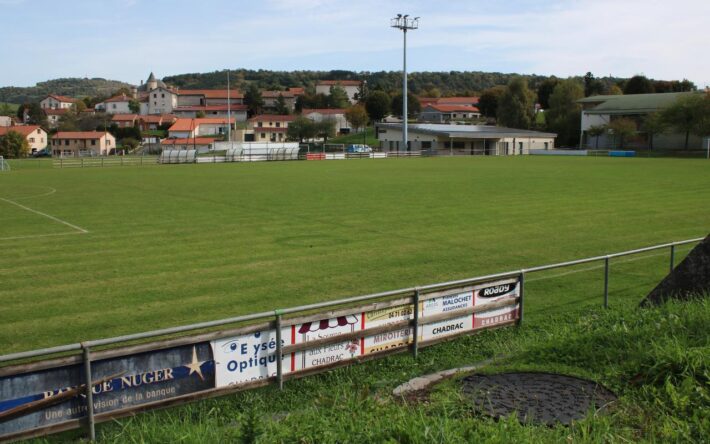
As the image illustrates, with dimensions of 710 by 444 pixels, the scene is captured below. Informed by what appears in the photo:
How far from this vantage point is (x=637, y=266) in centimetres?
1636

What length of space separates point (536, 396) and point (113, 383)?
456 centimetres

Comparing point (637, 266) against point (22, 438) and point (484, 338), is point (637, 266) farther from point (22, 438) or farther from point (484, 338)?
point (22, 438)

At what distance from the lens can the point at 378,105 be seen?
16212 cm

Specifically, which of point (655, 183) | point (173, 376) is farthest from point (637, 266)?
point (655, 183)

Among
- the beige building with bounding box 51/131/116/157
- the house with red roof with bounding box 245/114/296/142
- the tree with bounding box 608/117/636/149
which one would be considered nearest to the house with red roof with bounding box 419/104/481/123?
the house with red roof with bounding box 245/114/296/142

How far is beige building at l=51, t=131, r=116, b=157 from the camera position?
126 metres

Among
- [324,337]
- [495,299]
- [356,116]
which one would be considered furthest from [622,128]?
[324,337]

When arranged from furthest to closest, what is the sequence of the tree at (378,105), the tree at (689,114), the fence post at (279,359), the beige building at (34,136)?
1. the tree at (378,105)
2. the beige building at (34,136)
3. the tree at (689,114)
4. the fence post at (279,359)

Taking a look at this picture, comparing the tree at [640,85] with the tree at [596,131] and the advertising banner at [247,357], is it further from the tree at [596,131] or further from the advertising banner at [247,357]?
the advertising banner at [247,357]

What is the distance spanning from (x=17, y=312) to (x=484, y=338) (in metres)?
8.49

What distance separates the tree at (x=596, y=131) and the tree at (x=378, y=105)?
59240mm

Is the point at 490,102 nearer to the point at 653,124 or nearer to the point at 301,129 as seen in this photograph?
the point at 301,129

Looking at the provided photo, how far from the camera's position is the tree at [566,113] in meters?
122

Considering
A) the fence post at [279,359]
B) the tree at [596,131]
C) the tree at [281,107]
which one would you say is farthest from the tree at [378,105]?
the fence post at [279,359]
